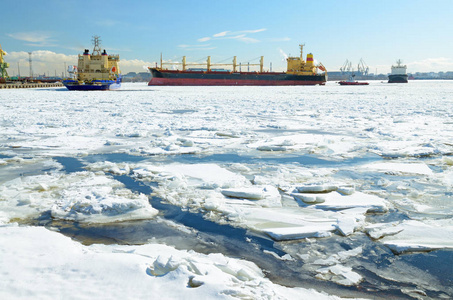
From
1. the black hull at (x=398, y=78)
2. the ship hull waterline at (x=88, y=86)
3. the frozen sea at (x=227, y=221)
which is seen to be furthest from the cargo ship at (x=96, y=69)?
the black hull at (x=398, y=78)

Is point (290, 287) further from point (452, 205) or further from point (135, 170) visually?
point (135, 170)

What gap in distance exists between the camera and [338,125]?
25.3ft

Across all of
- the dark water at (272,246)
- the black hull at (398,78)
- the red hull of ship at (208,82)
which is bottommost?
the dark water at (272,246)

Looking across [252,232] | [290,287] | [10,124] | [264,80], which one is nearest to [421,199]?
[252,232]

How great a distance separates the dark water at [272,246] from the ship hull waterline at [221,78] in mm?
45189

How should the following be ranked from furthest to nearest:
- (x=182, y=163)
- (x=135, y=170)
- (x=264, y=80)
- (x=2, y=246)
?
(x=264, y=80) → (x=182, y=163) → (x=135, y=170) → (x=2, y=246)

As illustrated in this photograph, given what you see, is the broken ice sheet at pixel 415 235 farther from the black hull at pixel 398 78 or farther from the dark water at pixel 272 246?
the black hull at pixel 398 78

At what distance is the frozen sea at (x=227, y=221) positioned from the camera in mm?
1596

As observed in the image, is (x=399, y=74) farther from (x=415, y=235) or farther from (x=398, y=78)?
(x=415, y=235)

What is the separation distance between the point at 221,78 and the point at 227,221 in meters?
46.6

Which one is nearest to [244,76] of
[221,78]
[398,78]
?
[221,78]

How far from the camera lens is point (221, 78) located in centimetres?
4784

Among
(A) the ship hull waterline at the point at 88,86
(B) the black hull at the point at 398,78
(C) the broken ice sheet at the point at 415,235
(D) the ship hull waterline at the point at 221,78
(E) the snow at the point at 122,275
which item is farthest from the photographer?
(B) the black hull at the point at 398,78

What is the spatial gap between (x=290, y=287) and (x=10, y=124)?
810cm
